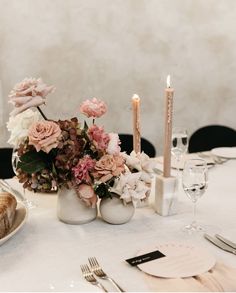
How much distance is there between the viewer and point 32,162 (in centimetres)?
130

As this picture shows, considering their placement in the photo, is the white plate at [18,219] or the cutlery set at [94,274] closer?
the cutlery set at [94,274]

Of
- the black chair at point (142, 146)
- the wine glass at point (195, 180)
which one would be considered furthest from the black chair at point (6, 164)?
the wine glass at point (195, 180)

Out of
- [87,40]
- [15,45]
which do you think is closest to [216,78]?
[87,40]

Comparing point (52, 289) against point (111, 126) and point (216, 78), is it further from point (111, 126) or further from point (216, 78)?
point (216, 78)

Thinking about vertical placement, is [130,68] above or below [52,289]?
above

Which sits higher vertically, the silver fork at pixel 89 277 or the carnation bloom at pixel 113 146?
the carnation bloom at pixel 113 146

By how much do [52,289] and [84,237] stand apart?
275 millimetres

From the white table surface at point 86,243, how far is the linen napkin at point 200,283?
3 cm

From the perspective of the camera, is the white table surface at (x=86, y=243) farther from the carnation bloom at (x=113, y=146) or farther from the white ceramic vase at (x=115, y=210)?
the carnation bloom at (x=113, y=146)

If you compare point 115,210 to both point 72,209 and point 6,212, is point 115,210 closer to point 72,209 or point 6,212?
point 72,209

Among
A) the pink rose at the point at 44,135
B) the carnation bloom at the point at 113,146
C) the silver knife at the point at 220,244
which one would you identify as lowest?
the silver knife at the point at 220,244

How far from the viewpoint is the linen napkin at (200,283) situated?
1.03 m

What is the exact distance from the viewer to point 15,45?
279 cm

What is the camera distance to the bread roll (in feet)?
4.06
